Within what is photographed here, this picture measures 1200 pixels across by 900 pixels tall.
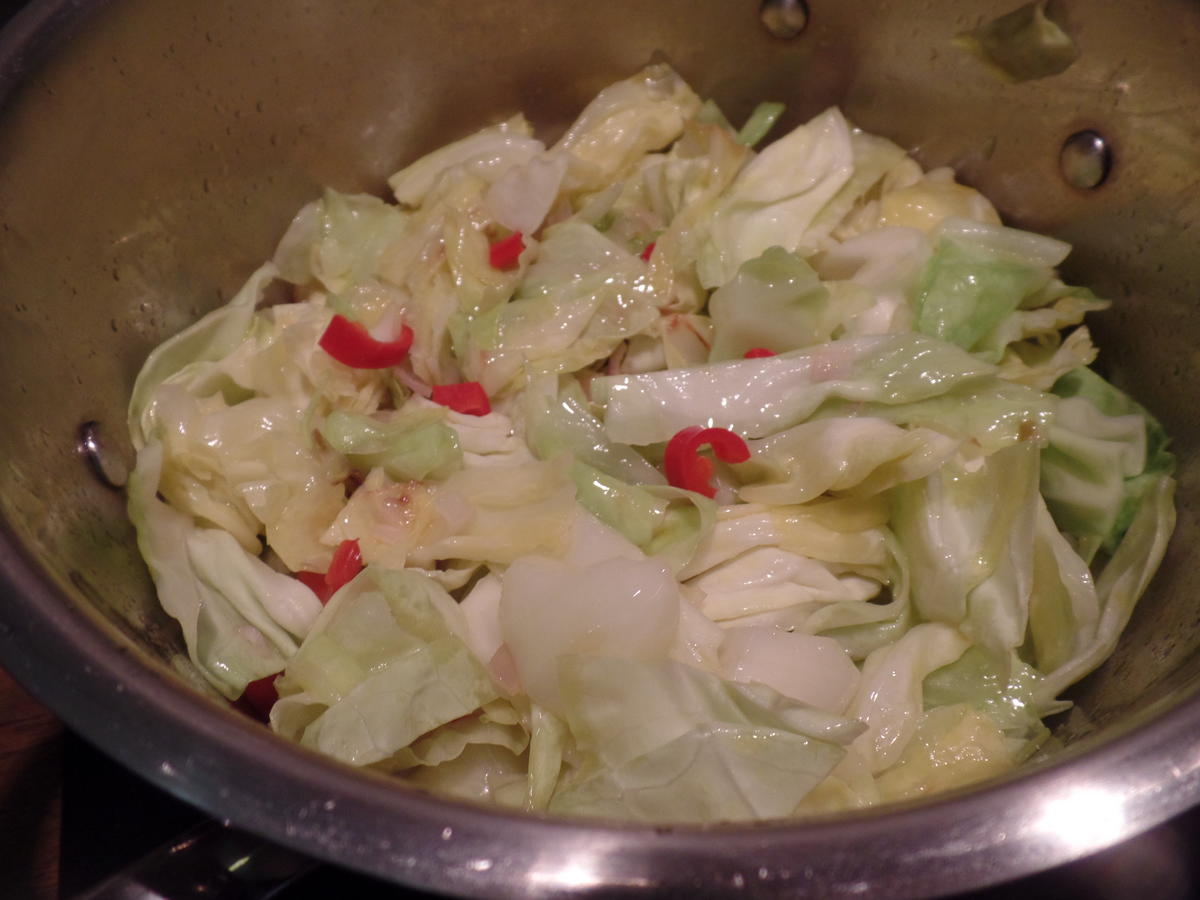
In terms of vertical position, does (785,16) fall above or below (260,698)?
above

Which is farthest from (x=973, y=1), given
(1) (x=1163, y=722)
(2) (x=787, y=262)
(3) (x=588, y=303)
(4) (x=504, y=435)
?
(1) (x=1163, y=722)

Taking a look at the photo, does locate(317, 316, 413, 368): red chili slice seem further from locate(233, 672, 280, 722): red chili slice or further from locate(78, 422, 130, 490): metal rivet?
locate(233, 672, 280, 722): red chili slice

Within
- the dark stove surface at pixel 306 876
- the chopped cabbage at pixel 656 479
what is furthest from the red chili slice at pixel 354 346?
the dark stove surface at pixel 306 876

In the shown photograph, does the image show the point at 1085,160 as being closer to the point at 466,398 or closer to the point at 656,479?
the point at 656,479

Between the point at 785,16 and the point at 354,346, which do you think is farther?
the point at 785,16

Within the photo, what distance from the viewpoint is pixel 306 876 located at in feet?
3.68

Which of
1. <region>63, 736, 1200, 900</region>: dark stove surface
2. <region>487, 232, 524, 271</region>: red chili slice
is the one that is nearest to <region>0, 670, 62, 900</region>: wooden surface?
<region>63, 736, 1200, 900</region>: dark stove surface

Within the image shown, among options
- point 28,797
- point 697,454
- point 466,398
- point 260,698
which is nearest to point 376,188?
point 466,398

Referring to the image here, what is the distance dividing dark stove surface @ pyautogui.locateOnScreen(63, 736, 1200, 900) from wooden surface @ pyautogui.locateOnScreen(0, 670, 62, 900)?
42 mm

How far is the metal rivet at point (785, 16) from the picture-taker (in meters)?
1.70

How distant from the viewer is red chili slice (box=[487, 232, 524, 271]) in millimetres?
1591

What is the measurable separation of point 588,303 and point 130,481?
0.71m

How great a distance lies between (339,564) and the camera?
50.4 inches

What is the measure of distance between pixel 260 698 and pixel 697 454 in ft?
2.21
